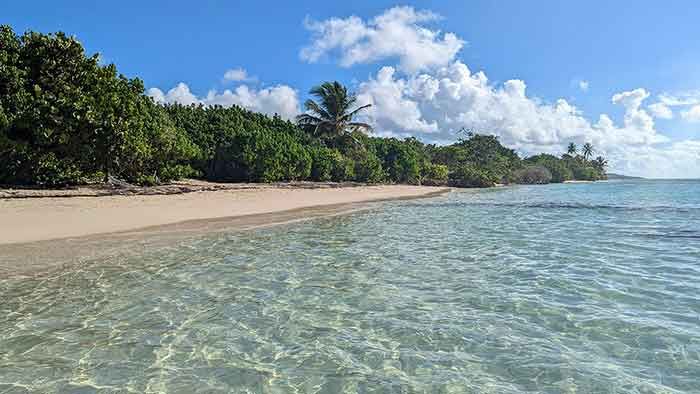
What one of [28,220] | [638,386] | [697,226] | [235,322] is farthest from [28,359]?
[697,226]

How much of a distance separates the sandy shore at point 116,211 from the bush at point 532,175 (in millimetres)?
79347

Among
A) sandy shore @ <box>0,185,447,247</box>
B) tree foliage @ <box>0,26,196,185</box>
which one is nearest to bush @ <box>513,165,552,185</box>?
sandy shore @ <box>0,185,447,247</box>

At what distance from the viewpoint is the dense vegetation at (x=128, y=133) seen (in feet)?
63.0

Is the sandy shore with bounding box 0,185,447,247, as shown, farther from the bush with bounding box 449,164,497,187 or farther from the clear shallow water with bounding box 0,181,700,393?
the bush with bounding box 449,164,497,187

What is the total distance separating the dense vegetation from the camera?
63.0 feet

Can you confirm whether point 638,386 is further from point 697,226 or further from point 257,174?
point 257,174

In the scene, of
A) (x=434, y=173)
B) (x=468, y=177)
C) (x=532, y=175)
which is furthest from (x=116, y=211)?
(x=532, y=175)

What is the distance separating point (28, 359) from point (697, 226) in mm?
19736

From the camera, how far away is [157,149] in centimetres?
2594

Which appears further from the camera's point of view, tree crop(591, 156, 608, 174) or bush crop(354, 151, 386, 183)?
tree crop(591, 156, 608, 174)

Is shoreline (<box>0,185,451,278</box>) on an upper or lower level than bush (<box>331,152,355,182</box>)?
lower

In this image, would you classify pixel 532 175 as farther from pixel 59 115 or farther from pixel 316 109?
pixel 59 115

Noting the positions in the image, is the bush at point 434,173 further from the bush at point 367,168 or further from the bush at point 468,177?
the bush at point 367,168

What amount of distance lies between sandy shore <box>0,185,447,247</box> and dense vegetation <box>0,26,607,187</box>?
9.99ft
